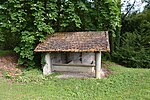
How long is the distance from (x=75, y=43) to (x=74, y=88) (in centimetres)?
293

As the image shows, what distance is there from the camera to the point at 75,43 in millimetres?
11180

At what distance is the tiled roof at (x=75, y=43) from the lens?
1054cm

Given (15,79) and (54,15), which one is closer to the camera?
(15,79)

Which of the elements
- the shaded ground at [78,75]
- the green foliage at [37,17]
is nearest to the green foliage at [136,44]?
the green foliage at [37,17]

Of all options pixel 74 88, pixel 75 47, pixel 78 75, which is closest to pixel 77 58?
pixel 78 75

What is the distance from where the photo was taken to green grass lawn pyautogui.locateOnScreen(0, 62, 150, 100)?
324 inches

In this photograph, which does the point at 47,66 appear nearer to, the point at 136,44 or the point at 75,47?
the point at 75,47

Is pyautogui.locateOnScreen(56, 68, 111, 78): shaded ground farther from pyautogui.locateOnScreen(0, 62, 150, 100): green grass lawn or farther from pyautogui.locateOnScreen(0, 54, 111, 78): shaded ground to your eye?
pyautogui.locateOnScreen(0, 62, 150, 100): green grass lawn

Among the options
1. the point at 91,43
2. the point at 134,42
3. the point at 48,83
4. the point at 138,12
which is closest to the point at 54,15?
the point at 91,43

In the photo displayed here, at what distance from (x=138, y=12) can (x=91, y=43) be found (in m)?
10.5

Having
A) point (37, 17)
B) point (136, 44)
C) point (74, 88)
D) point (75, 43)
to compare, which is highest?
point (37, 17)

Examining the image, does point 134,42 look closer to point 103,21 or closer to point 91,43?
point 103,21

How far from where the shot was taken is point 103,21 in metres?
13.5

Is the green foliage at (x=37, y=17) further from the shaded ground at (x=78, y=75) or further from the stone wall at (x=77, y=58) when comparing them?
the stone wall at (x=77, y=58)
